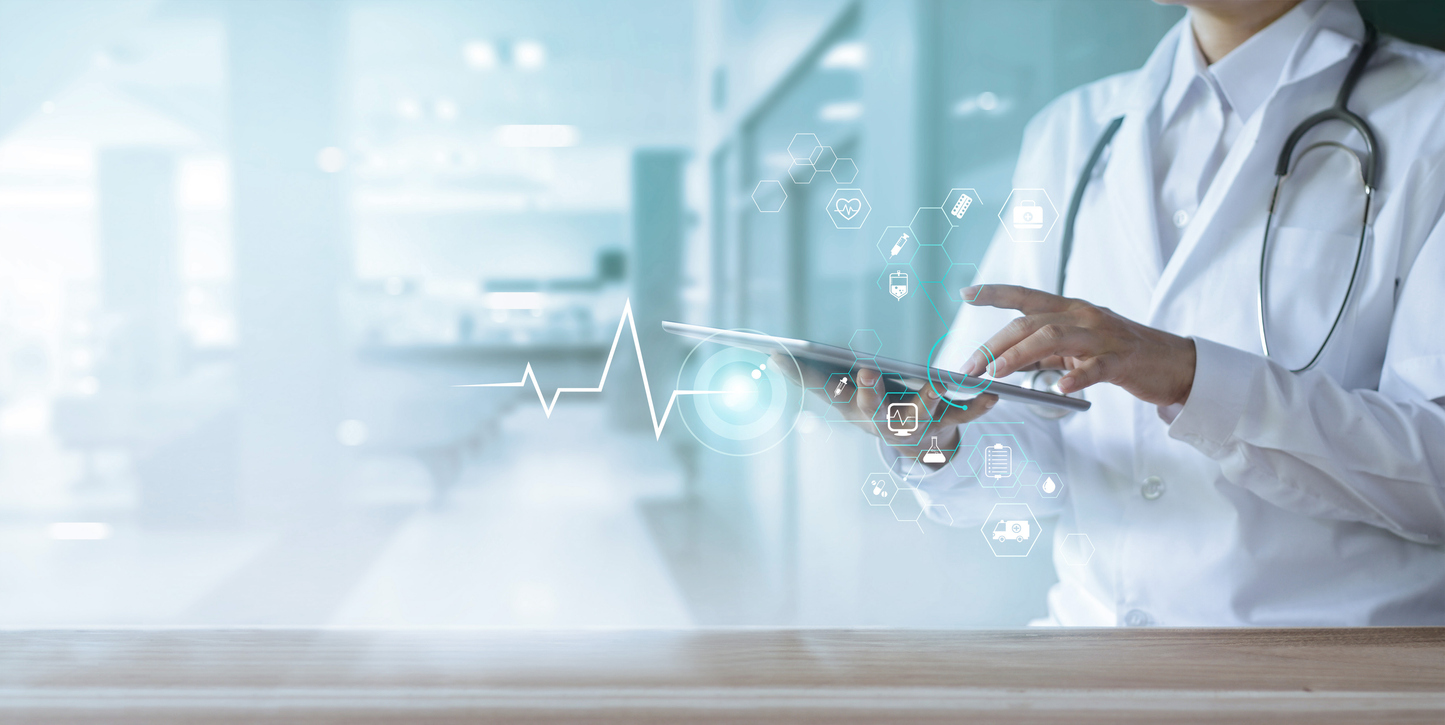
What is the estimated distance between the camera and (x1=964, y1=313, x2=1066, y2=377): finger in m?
0.63

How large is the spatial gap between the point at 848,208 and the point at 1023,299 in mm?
192

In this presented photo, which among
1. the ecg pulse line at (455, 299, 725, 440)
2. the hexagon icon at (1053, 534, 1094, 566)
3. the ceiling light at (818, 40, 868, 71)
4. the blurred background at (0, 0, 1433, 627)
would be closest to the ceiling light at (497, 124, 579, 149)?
the blurred background at (0, 0, 1433, 627)

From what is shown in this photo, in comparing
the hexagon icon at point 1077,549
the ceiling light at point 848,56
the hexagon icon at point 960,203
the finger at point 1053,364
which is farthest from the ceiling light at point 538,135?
the hexagon icon at point 1077,549

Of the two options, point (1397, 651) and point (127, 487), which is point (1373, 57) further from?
point (127, 487)

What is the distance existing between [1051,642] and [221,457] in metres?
0.81

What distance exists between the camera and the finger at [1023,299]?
636mm

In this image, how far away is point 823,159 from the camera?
744 mm

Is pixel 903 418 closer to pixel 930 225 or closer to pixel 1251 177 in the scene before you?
pixel 930 225

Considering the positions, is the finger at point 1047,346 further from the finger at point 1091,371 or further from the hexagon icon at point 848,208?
the hexagon icon at point 848,208

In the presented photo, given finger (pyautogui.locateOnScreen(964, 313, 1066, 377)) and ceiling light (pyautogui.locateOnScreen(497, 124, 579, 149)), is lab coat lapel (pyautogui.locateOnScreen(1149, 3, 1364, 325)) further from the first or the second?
ceiling light (pyautogui.locateOnScreen(497, 124, 579, 149))

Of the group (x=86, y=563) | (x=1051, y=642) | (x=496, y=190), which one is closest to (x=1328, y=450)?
(x=1051, y=642)

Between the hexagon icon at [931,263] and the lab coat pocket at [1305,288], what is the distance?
0.30 meters

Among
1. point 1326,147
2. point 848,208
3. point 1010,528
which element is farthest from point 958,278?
point 1326,147

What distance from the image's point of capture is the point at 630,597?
81 cm
